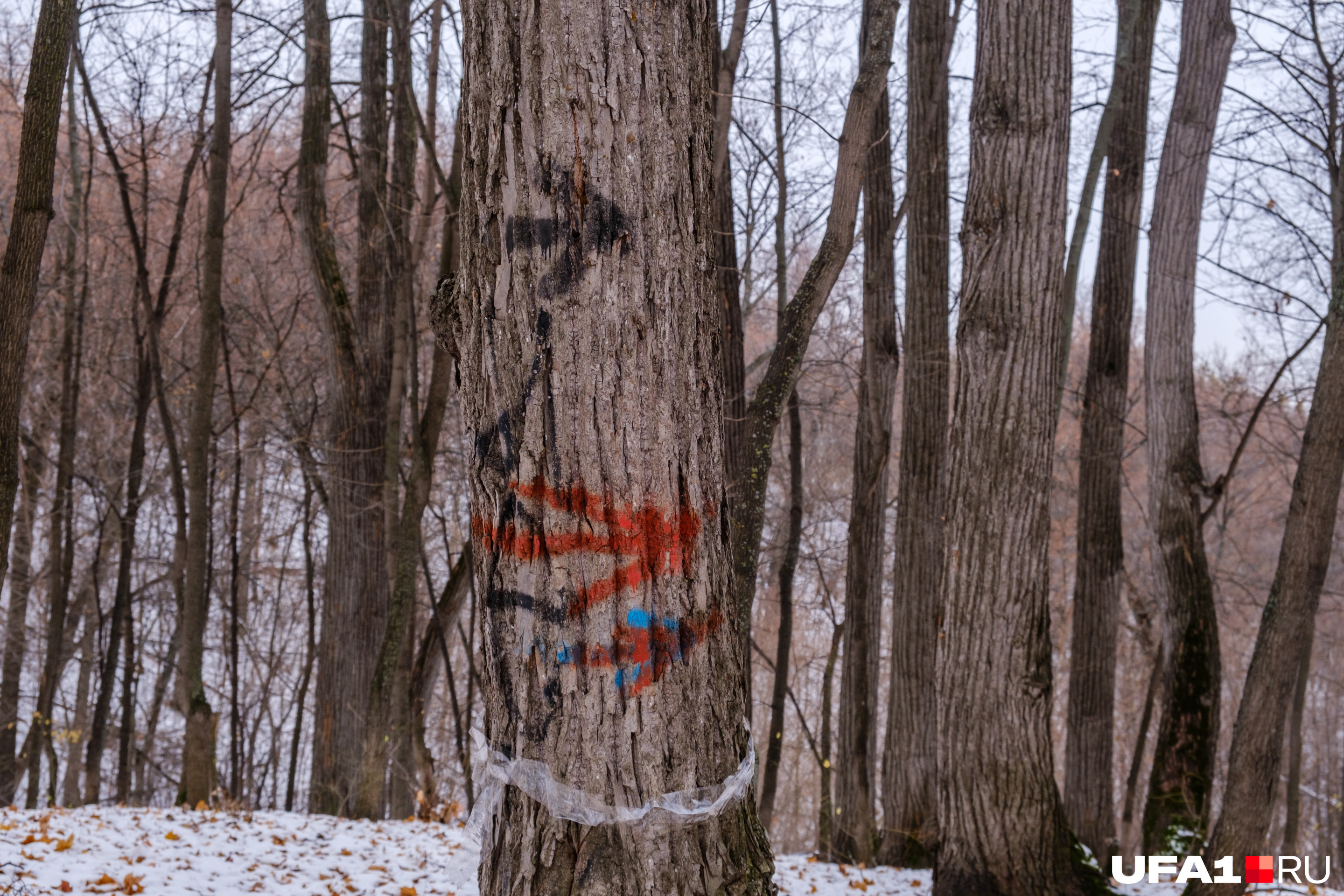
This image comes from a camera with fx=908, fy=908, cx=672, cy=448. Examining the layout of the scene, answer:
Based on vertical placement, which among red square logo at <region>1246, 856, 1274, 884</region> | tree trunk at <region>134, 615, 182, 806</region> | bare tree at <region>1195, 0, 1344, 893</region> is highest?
bare tree at <region>1195, 0, 1344, 893</region>

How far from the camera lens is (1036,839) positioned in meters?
3.91

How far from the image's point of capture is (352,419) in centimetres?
803

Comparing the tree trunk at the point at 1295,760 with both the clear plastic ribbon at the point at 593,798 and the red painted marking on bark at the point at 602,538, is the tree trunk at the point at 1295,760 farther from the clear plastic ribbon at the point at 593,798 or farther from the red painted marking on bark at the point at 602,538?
the red painted marking on bark at the point at 602,538

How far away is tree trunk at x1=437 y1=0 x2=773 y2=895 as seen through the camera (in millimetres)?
1606

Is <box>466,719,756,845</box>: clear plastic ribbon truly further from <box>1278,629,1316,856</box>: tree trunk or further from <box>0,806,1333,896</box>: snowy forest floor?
<box>1278,629,1316,856</box>: tree trunk

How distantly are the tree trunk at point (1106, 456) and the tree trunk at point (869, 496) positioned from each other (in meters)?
1.58

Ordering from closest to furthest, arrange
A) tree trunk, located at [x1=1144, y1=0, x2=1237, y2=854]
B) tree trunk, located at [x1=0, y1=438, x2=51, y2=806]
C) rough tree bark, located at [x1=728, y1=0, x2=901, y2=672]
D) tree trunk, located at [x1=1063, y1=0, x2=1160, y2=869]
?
rough tree bark, located at [x1=728, y1=0, x2=901, y2=672], tree trunk, located at [x1=1144, y1=0, x2=1237, y2=854], tree trunk, located at [x1=1063, y1=0, x2=1160, y2=869], tree trunk, located at [x1=0, y1=438, x2=51, y2=806]

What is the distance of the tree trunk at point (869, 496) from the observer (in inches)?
261

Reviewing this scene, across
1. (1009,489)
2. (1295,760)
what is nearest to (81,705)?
(1009,489)

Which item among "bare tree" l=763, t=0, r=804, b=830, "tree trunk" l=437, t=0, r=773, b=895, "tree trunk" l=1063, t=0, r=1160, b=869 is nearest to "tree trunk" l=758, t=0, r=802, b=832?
"bare tree" l=763, t=0, r=804, b=830

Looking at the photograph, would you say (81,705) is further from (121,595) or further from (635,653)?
(635,653)

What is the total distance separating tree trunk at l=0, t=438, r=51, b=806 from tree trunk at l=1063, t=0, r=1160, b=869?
11169 millimetres

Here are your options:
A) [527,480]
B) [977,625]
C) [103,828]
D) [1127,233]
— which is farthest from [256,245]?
[527,480]

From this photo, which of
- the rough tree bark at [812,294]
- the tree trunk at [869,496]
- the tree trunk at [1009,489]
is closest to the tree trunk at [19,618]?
the tree trunk at [869,496]
